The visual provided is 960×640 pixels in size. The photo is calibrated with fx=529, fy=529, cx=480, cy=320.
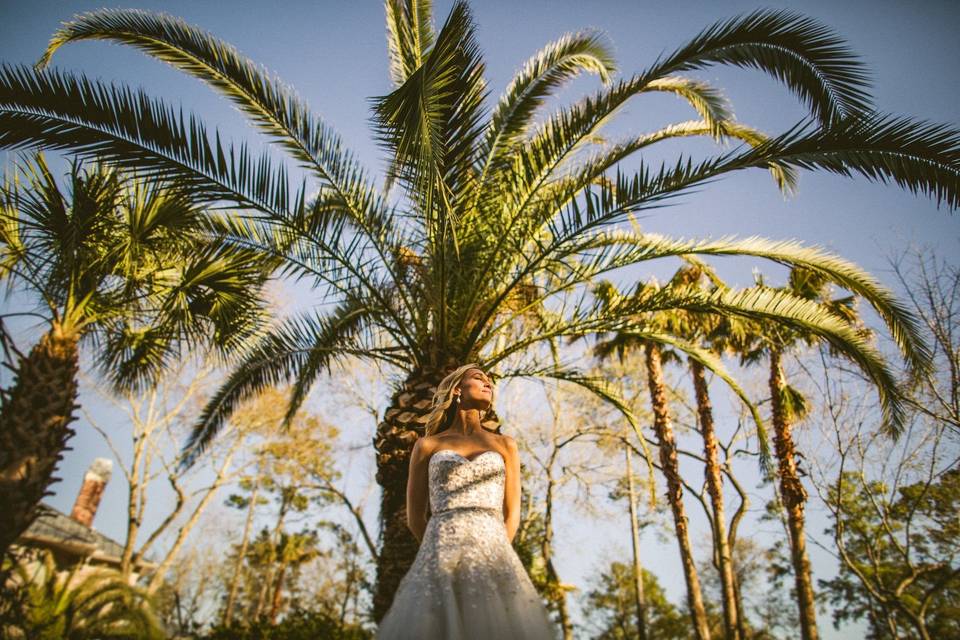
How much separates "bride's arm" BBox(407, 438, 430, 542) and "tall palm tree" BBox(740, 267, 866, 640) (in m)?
9.78

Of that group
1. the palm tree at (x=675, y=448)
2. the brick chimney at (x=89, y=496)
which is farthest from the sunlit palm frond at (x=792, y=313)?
the brick chimney at (x=89, y=496)

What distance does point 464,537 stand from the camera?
103 inches

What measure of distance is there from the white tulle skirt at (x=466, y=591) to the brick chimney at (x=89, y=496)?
24.2 m

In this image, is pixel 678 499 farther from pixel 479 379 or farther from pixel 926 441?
pixel 479 379

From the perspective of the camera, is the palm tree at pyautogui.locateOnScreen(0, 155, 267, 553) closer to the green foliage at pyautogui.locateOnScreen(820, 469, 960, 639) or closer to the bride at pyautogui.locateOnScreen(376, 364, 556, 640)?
the bride at pyautogui.locateOnScreen(376, 364, 556, 640)

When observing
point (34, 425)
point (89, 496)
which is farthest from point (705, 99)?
point (89, 496)

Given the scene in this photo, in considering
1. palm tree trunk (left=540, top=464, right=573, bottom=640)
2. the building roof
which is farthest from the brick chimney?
palm tree trunk (left=540, top=464, right=573, bottom=640)

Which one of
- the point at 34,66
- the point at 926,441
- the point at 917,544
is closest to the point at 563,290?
the point at 34,66

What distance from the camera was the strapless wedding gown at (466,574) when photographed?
217 centimetres

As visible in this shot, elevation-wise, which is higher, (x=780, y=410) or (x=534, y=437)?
(x=534, y=437)

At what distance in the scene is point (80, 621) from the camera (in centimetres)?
787

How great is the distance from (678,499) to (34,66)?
47.1 ft

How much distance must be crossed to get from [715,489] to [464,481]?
13.0 meters

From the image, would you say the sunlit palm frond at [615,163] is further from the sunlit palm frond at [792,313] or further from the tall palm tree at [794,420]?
the tall palm tree at [794,420]
